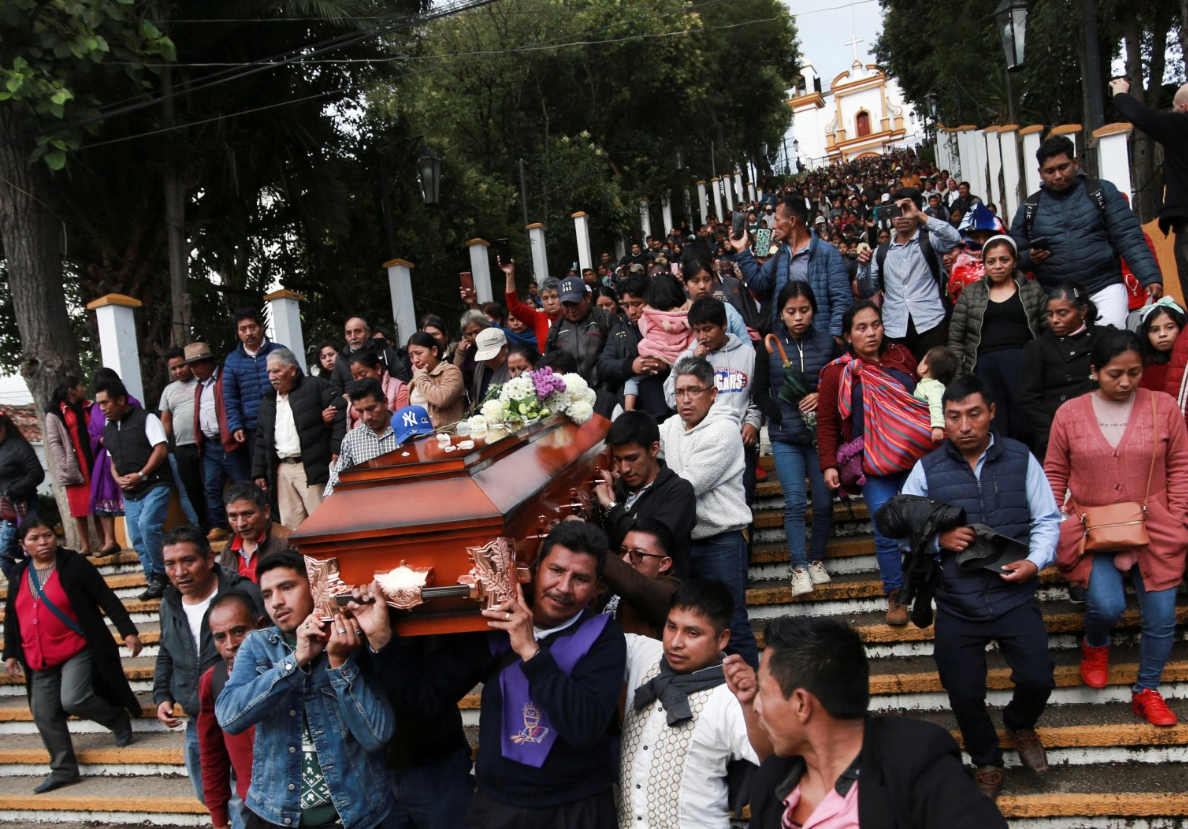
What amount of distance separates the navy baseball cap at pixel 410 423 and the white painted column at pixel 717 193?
85.2 ft

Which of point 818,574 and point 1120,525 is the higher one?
point 1120,525

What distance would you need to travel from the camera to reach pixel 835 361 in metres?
4.59

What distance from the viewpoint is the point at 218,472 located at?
22.6 feet

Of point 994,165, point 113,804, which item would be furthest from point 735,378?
point 994,165

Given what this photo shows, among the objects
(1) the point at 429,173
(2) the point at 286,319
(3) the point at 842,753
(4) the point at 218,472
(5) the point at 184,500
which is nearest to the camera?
(3) the point at 842,753

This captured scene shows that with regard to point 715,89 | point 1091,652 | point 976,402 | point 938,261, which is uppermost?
point 715,89

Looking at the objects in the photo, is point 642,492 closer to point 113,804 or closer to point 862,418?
point 862,418

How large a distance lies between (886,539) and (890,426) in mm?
574

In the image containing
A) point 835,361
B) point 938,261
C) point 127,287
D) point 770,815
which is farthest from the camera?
point 127,287

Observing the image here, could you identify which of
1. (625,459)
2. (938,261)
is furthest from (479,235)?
(625,459)

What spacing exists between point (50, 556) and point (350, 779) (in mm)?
3119

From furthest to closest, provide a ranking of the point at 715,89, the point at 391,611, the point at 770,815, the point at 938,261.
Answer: the point at 715,89, the point at 938,261, the point at 391,611, the point at 770,815

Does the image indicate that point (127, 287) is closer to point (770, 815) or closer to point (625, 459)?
point (625, 459)

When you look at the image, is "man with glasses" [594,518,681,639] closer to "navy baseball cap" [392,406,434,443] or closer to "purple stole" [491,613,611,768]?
"purple stole" [491,613,611,768]
